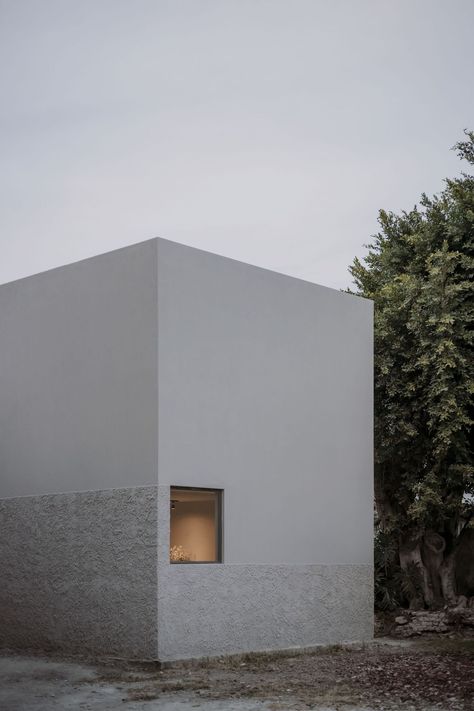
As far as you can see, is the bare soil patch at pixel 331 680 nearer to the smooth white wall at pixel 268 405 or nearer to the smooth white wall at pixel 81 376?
the smooth white wall at pixel 268 405

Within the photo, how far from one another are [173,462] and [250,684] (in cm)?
287

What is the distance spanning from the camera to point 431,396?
16125 mm

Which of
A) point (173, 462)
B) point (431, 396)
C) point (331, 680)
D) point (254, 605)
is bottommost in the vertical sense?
point (331, 680)

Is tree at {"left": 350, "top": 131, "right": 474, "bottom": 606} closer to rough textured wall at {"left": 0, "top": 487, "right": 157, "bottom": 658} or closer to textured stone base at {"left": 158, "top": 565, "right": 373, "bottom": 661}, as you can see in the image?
textured stone base at {"left": 158, "top": 565, "right": 373, "bottom": 661}

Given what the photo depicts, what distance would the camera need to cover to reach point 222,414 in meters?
12.6

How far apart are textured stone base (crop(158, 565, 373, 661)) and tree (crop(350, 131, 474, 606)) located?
2.42 m

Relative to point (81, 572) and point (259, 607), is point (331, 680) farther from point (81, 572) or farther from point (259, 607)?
point (81, 572)

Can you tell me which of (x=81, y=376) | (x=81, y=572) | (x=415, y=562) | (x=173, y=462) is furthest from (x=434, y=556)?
(x=81, y=376)

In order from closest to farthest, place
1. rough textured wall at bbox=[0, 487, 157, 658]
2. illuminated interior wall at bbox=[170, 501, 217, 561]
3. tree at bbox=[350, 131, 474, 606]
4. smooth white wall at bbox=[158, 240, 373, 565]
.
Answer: rough textured wall at bbox=[0, 487, 157, 658] → illuminated interior wall at bbox=[170, 501, 217, 561] → smooth white wall at bbox=[158, 240, 373, 565] → tree at bbox=[350, 131, 474, 606]

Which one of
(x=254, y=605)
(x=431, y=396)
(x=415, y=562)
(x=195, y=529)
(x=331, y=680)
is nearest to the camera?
(x=331, y=680)

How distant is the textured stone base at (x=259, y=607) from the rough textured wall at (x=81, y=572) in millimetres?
346

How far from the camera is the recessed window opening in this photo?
38.8ft

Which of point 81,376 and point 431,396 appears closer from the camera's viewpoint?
point 81,376

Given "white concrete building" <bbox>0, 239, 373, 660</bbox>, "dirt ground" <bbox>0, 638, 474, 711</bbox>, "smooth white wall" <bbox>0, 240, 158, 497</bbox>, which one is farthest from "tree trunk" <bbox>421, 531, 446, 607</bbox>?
"smooth white wall" <bbox>0, 240, 158, 497</bbox>
